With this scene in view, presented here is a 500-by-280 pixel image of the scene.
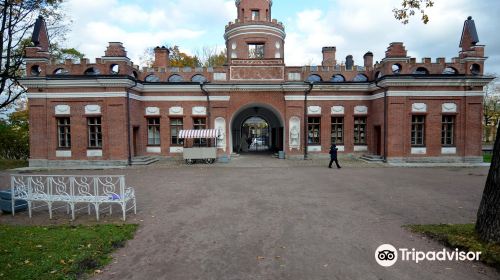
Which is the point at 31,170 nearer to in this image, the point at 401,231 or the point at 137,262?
the point at 137,262

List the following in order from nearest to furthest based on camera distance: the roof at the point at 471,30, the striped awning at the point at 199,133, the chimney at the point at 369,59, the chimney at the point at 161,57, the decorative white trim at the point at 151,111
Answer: the roof at the point at 471,30 < the striped awning at the point at 199,133 < the decorative white trim at the point at 151,111 < the chimney at the point at 161,57 < the chimney at the point at 369,59

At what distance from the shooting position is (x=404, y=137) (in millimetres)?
17234

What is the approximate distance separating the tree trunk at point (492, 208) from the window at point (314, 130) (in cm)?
1442

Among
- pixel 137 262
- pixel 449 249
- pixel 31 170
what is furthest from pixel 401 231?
pixel 31 170

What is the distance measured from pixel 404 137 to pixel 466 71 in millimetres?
5711

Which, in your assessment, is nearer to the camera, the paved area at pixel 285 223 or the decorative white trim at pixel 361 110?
the paved area at pixel 285 223

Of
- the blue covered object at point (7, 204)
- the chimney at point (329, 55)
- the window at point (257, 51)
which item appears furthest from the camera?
the window at point (257, 51)

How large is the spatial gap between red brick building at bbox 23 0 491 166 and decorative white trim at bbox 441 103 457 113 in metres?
0.06

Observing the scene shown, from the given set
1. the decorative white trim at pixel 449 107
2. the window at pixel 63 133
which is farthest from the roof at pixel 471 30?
the window at pixel 63 133

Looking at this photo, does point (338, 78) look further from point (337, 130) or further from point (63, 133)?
point (63, 133)

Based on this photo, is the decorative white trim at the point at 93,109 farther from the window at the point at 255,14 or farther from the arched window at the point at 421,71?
the arched window at the point at 421,71

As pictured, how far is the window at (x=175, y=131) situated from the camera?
19469mm

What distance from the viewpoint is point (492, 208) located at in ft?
16.1

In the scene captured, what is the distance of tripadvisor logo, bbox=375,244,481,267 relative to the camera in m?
4.54
